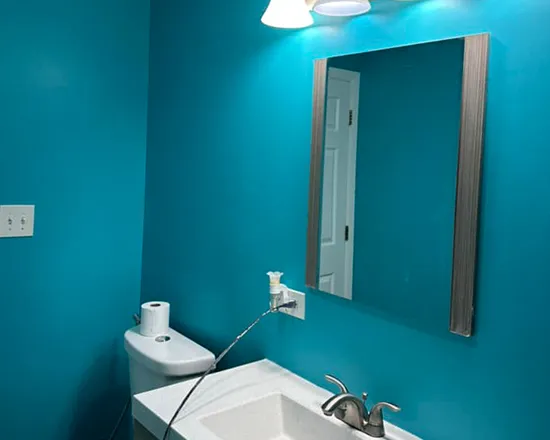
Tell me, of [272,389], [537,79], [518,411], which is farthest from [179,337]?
[537,79]

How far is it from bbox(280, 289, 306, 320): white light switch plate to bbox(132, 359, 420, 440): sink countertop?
190mm

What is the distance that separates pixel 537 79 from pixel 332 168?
1.94ft

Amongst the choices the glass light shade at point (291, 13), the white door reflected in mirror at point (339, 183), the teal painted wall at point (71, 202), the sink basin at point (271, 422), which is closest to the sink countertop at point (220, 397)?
the sink basin at point (271, 422)

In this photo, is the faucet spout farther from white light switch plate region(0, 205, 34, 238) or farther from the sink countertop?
white light switch plate region(0, 205, 34, 238)

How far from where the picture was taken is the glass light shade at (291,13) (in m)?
1.50

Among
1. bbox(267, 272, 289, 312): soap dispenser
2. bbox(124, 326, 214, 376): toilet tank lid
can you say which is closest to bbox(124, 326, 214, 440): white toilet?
bbox(124, 326, 214, 376): toilet tank lid

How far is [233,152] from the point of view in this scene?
192 cm

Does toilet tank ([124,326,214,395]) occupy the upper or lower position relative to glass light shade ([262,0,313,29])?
lower

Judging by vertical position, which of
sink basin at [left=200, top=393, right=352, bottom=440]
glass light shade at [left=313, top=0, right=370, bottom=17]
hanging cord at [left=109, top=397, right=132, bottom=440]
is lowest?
hanging cord at [left=109, top=397, right=132, bottom=440]

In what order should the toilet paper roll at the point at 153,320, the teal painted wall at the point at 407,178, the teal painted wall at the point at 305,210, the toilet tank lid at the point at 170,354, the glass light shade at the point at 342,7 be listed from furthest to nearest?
the toilet paper roll at the point at 153,320 → the toilet tank lid at the point at 170,354 → the glass light shade at the point at 342,7 → the teal painted wall at the point at 407,178 → the teal painted wall at the point at 305,210

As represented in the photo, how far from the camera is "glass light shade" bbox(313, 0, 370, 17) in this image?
1370mm

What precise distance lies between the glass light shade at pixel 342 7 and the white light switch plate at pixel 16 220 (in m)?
1.36

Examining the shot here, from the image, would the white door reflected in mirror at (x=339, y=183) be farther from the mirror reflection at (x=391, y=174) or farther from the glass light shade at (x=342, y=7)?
the glass light shade at (x=342, y=7)

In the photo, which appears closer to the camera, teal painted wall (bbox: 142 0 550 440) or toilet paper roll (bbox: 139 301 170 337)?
teal painted wall (bbox: 142 0 550 440)
